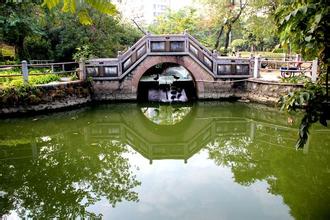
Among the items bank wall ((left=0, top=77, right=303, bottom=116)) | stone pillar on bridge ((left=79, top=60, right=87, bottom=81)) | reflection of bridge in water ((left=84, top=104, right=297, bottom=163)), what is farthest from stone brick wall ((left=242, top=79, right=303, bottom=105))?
stone pillar on bridge ((left=79, top=60, right=87, bottom=81))

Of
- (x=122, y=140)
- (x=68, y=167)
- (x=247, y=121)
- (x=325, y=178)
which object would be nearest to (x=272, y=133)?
(x=247, y=121)

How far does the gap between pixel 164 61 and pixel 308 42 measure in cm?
1126

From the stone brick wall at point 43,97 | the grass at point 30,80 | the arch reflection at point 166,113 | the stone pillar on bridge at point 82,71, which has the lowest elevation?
the arch reflection at point 166,113

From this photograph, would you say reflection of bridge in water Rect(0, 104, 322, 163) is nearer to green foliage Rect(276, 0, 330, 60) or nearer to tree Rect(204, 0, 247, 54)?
green foliage Rect(276, 0, 330, 60)

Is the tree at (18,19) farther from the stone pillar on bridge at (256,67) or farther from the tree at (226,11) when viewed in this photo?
the tree at (226,11)

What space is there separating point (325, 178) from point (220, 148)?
3.14 meters

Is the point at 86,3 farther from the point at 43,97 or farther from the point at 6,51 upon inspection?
the point at 6,51

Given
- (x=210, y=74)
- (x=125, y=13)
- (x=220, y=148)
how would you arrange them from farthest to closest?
(x=125, y=13), (x=210, y=74), (x=220, y=148)

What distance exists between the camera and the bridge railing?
1404 cm

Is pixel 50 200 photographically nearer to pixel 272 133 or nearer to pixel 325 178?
pixel 325 178

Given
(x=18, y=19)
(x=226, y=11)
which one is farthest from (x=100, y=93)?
(x=226, y=11)

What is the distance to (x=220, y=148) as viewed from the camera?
909cm

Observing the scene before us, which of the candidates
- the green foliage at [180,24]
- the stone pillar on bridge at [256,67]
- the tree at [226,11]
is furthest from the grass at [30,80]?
the green foliage at [180,24]

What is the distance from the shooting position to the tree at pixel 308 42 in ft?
9.75
